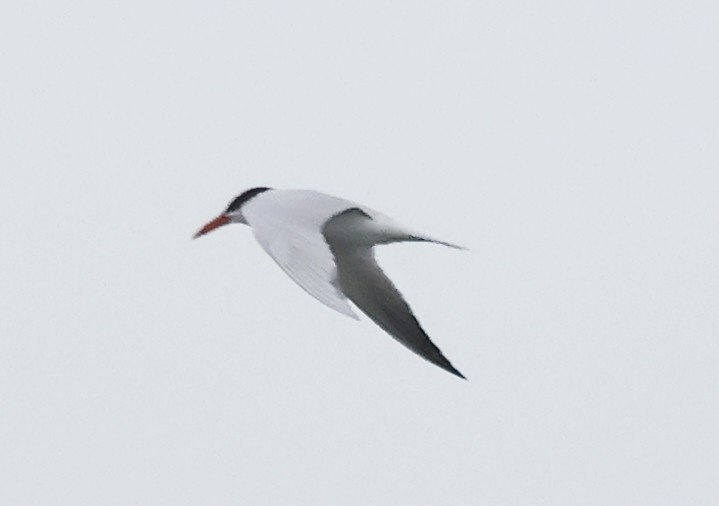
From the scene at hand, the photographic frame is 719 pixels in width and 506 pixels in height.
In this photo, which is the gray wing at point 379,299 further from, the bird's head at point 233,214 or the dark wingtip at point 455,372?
the bird's head at point 233,214

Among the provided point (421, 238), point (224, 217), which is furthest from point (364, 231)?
point (224, 217)

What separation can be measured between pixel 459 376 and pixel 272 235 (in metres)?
1.86

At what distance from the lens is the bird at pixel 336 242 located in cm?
746

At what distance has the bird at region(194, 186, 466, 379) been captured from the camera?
7461 mm

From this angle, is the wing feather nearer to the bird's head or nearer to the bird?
the bird

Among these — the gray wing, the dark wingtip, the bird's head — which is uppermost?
the bird's head

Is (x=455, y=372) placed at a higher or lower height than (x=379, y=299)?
lower

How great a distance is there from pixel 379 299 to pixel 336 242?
1.42 feet

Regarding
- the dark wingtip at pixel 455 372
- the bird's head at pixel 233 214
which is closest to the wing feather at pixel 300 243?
the bird's head at pixel 233 214

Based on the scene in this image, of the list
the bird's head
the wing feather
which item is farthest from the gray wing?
the wing feather

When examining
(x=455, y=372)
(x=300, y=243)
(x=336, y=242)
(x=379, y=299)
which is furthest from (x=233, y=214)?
(x=300, y=243)

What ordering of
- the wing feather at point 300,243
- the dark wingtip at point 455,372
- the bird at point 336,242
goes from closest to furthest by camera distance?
the wing feather at point 300,243, the bird at point 336,242, the dark wingtip at point 455,372

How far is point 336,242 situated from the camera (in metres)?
9.18

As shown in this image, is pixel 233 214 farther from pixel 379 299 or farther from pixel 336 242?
pixel 379 299
